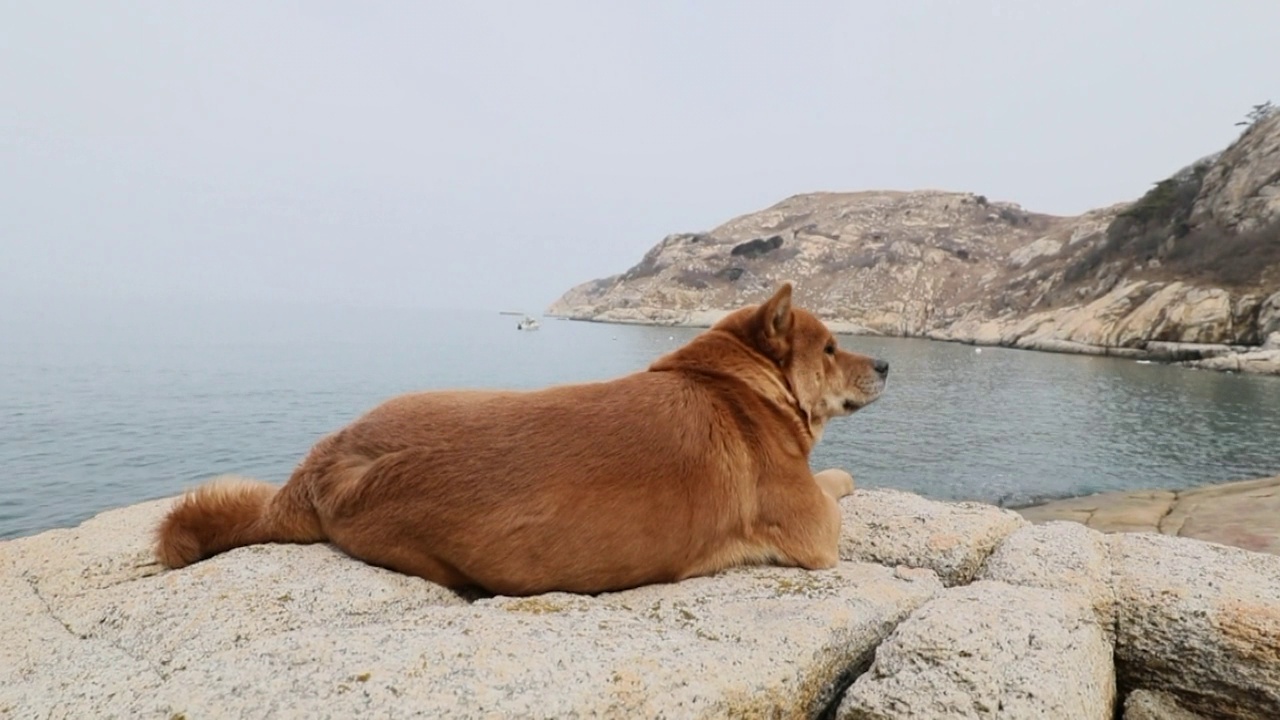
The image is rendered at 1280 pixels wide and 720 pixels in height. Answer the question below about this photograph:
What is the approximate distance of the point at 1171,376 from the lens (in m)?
41.1

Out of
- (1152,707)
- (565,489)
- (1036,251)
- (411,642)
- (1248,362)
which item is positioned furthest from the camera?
(1036,251)

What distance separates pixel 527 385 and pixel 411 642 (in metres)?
34.3

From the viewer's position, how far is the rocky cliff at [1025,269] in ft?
172

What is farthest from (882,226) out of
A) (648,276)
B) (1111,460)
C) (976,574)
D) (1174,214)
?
(976,574)

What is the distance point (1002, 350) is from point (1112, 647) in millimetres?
72308

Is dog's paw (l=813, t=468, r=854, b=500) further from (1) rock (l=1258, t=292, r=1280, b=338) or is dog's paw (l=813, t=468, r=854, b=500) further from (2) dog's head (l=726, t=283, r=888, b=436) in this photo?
(1) rock (l=1258, t=292, r=1280, b=338)

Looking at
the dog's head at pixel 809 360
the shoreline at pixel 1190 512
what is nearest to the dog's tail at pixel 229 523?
the dog's head at pixel 809 360

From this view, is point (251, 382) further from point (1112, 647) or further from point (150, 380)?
point (1112, 647)

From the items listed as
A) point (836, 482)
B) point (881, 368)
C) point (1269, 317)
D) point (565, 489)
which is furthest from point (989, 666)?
point (1269, 317)

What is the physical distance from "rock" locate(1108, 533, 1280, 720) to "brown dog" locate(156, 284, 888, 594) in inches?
66.1

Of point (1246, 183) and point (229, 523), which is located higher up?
point (1246, 183)

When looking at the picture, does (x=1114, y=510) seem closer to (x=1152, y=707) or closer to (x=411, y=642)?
(x=1152, y=707)

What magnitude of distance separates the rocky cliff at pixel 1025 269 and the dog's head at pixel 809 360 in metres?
52.2

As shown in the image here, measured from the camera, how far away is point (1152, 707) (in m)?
3.59
